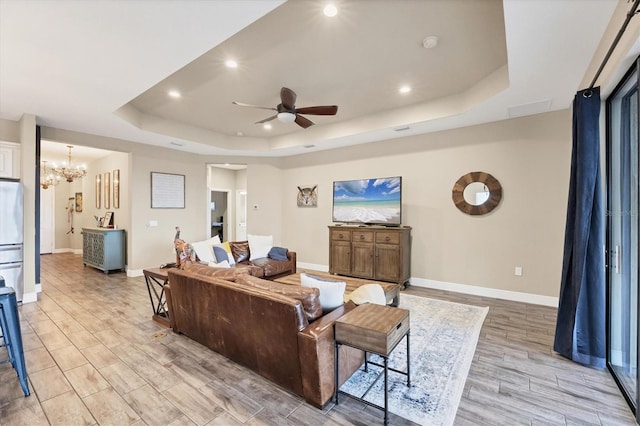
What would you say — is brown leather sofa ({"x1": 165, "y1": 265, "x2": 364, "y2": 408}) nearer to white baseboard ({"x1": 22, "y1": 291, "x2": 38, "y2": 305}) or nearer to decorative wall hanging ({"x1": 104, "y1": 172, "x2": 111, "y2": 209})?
white baseboard ({"x1": 22, "y1": 291, "x2": 38, "y2": 305})

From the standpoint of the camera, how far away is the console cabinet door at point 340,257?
17.7 feet

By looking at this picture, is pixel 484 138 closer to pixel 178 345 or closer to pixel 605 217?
pixel 605 217

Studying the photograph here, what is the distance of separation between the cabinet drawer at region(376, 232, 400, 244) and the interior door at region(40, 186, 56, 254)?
10.4 meters

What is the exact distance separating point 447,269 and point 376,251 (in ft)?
4.12

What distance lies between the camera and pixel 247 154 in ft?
22.6

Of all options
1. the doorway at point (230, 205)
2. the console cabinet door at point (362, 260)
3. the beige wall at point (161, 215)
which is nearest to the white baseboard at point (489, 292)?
the console cabinet door at point (362, 260)

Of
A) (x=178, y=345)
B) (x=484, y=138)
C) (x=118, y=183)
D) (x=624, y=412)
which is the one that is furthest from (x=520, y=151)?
(x=118, y=183)

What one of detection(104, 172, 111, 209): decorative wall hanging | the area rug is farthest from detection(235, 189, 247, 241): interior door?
the area rug

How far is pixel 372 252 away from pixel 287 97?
3.01m

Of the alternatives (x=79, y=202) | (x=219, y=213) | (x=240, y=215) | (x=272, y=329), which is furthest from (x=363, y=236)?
(x=79, y=202)

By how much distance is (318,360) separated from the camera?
6.08 feet

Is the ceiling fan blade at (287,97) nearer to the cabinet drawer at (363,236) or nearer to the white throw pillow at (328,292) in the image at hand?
the white throw pillow at (328,292)

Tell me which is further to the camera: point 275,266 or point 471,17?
point 275,266

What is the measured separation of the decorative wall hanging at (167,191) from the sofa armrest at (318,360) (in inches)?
218
